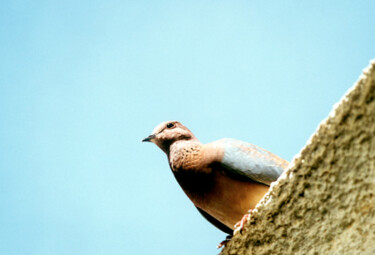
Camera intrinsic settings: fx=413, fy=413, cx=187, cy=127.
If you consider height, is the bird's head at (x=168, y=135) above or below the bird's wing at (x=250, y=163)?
above

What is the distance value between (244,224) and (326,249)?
1.41 feet

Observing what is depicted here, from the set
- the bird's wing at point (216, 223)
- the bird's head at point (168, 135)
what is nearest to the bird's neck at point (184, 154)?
the bird's head at point (168, 135)

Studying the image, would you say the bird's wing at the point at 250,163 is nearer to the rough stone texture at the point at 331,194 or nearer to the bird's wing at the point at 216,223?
the bird's wing at the point at 216,223

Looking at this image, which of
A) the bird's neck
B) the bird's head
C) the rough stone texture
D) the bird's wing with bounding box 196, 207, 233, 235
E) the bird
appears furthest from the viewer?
the bird's head

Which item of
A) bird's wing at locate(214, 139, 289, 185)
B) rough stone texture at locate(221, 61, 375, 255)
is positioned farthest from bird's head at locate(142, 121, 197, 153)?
rough stone texture at locate(221, 61, 375, 255)

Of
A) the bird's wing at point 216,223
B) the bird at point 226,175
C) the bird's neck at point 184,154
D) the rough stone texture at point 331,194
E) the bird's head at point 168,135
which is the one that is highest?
the bird's head at point 168,135

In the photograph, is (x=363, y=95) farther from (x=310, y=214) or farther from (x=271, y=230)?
(x=271, y=230)

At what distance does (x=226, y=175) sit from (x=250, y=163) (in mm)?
207

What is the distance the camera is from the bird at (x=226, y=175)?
3117mm

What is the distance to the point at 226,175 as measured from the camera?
319cm

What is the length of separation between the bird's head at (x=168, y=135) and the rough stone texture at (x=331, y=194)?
66.7 inches

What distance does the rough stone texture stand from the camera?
1580 mm

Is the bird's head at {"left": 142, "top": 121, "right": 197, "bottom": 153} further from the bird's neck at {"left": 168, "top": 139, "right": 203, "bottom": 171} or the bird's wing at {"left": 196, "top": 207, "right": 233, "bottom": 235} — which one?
the bird's wing at {"left": 196, "top": 207, "right": 233, "bottom": 235}

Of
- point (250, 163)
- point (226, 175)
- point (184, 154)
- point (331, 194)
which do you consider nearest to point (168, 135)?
point (184, 154)
